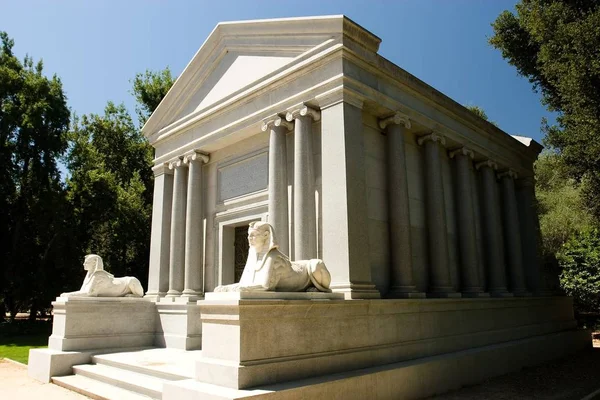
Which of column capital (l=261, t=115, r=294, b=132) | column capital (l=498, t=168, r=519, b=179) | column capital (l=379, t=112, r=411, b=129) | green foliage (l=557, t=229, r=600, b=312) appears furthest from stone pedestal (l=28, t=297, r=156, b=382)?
green foliage (l=557, t=229, r=600, b=312)

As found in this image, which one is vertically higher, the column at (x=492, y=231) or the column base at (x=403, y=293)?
the column at (x=492, y=231)

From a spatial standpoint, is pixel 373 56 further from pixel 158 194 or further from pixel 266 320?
pixel 158 194

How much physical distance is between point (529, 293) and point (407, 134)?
843cm

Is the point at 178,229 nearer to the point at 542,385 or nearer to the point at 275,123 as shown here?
the point at 275,123

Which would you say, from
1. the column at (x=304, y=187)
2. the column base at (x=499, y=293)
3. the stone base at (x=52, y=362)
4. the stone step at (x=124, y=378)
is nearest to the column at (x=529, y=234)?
the column base at (x=499, y=293)

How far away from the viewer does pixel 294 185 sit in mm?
11219

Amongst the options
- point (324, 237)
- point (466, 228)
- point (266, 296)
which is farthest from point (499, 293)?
point (266, 296)

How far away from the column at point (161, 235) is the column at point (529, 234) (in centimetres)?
1368

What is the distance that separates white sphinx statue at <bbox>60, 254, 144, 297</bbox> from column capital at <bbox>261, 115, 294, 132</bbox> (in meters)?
5.95

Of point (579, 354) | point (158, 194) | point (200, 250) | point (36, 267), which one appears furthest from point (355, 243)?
point (36, 267)

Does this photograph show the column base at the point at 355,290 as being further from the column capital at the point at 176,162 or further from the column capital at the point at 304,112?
the column capital at the point at 176,162

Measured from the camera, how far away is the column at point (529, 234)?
17672mm

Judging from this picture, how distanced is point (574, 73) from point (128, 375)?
42.1ft

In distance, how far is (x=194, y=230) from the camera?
47.6 ft
